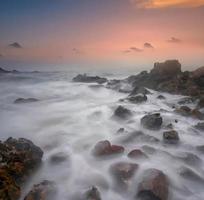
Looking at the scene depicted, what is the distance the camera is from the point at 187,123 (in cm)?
1280

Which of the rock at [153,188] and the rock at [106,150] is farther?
the rock at [106,150]

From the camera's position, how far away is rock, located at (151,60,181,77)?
79.8ft

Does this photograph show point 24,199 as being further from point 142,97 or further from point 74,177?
point 142,97

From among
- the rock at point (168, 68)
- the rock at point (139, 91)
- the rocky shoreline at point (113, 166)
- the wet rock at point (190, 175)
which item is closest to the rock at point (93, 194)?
the rocky shoreline at point (113, 166)

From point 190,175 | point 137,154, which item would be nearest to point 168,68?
point 137,154

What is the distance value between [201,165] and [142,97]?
9.92m

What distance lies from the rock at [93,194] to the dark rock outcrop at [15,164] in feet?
5.21

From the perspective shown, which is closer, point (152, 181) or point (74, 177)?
point (152, 181)

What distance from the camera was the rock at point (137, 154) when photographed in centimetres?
873

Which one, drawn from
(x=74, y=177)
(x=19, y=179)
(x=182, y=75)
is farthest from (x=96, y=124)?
(x=182, y=75)

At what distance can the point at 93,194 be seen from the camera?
6543 millimetres

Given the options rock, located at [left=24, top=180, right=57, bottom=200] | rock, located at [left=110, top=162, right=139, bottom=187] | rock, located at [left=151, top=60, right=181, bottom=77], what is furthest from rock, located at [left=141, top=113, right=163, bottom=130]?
rock, located at [left=151, top=60, right=181, bottom=77]

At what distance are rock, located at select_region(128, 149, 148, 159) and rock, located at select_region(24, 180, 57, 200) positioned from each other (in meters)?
2.77

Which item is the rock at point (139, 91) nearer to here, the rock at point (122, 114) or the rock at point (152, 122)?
the rock at point (122, 114)
